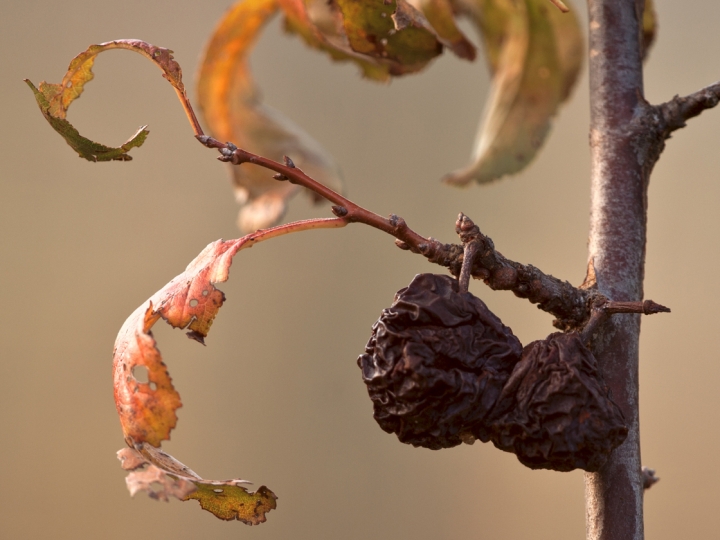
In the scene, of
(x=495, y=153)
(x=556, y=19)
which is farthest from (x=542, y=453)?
→ (x=556, y=19)

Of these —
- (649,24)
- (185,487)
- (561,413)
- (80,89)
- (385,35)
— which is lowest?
(185,487)

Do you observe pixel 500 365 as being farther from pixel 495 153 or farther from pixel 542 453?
pixel 495 153

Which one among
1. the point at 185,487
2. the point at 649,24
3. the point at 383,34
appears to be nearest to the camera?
the point at 185,487

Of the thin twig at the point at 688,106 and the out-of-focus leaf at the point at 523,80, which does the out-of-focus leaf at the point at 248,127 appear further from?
the thin twig at the point at 688,106

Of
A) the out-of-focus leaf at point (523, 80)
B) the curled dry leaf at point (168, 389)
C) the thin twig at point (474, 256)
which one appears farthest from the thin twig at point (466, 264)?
the out-of-focus leaf at point (523, 80)

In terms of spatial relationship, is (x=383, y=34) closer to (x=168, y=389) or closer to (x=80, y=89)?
(x=80, y=89)

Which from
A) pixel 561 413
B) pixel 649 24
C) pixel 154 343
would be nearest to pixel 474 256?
pixel 561 413
